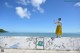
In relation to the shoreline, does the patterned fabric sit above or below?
above

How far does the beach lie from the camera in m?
11.9

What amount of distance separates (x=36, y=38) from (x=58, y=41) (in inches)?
50.1

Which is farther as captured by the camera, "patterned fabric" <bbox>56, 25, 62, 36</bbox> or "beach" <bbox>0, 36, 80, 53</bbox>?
"patterned fabric" <bbox>56, 25, 62, 36</bbox>

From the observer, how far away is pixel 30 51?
1159 cm

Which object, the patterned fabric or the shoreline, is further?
the patterned fabric

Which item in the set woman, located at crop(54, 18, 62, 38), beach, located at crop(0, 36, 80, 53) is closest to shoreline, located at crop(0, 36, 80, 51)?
beach, located at crop(0, 36, 80, 53)

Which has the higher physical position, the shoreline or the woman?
the woman

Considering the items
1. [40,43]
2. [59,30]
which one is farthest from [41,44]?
[59,30]

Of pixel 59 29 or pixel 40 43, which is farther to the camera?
pixel 59 29

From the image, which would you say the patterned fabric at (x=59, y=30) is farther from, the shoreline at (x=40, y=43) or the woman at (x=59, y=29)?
the shoreline at (x=40, y=43)

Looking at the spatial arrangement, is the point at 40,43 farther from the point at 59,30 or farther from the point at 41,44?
the point at 59,30

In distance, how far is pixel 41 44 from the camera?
12.0 metres

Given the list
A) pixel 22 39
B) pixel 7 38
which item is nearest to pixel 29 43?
pixel 22 39

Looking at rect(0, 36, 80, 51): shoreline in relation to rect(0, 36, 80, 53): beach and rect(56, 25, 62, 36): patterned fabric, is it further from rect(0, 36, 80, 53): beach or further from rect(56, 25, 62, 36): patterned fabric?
rect(56, 25, 62, 36): patterned fabric
